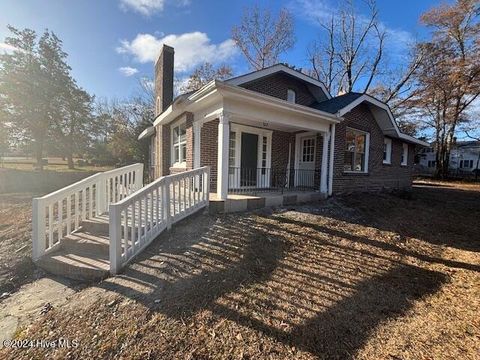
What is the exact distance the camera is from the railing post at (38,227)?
4117mm

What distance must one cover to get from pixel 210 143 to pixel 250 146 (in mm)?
1736

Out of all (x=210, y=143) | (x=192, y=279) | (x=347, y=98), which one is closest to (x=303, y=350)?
(x=192, y=279)

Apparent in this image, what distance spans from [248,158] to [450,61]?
951 inches

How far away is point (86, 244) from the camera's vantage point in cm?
433

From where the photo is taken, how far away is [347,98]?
9594 mm

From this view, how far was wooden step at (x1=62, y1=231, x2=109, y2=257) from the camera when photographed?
4261 millimetres

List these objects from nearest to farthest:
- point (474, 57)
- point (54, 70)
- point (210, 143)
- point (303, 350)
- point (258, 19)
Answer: point (303, 350), point (210, 143), point (474, 57), point (258, 19), point (54, 70)

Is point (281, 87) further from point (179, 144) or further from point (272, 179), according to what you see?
point (179, 144)

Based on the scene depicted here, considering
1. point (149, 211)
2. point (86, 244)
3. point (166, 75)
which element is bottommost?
point (86, 244)

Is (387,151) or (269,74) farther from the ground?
(269,74)

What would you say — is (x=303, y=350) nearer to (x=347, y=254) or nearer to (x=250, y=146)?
(x=347, y=254)

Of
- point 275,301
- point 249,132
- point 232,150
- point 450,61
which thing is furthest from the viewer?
point 450,61

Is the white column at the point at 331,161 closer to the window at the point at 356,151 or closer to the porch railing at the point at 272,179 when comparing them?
the porch railing at the point at 272,179

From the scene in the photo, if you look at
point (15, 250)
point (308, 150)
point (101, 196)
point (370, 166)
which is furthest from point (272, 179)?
point (15, 250)
